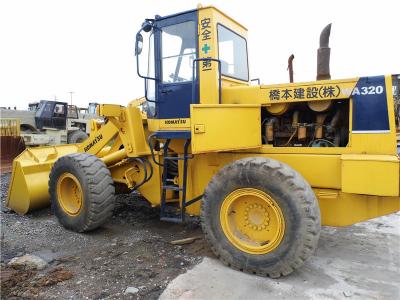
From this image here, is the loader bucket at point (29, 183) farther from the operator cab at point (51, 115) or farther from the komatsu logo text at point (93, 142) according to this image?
the operator cab at point (51, 115)

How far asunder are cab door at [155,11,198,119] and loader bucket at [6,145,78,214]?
239 cm

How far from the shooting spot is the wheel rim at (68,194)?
199 inches

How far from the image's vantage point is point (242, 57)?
16.9 feet

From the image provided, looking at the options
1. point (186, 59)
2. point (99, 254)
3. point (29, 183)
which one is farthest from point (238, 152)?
point (29, 183)

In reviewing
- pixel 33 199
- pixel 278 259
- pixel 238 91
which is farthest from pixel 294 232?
pixel 33 199

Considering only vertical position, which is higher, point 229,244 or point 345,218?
point 345,218

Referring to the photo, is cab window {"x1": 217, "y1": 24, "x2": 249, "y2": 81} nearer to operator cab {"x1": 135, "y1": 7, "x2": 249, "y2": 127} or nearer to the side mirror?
operator cab {"x1": 135, "y1": 7, "x2": 249, "y2": 127}

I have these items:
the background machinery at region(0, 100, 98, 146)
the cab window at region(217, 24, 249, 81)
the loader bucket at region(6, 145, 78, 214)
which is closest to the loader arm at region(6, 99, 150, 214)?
the loader bucket at region(6, 145, 78, 214)

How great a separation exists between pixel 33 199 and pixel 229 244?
3497mm

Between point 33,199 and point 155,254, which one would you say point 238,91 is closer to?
point 155,254

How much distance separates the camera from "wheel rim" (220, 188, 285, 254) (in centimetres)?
351

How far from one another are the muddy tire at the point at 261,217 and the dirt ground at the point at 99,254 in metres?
0.53

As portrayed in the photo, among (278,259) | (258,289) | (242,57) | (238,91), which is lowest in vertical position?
(258,289)

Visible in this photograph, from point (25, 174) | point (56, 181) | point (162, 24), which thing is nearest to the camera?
point (162, 24)
